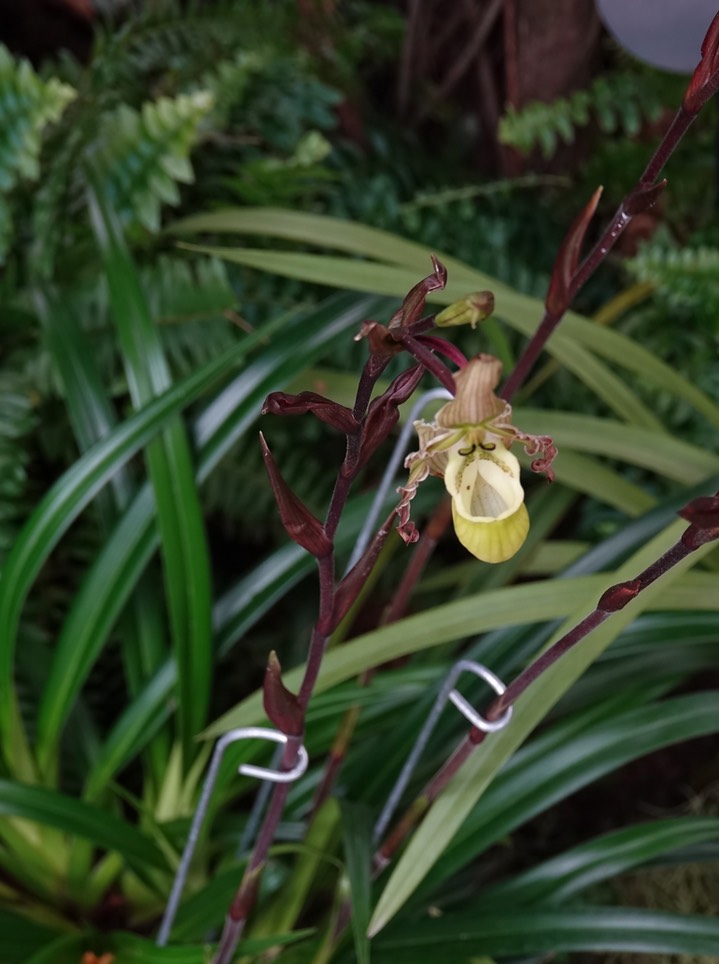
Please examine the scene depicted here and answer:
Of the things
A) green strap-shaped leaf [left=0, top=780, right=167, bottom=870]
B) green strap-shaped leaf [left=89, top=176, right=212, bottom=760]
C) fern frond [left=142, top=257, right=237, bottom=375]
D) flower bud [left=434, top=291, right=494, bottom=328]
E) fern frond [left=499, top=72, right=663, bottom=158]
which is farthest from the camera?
fern frond [left=499, top=72, right=663, bottom=158]

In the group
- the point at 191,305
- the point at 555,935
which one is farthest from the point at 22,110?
the point at 555,935

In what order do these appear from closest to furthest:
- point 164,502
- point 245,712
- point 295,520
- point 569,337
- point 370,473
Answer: point 295,520, point 245,712, point 164,502, point 569,337, point 370,473

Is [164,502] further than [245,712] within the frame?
Yes

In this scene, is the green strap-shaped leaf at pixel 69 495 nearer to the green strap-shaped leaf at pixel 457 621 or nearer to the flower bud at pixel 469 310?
the green strap-shaped leaf at pixel 457 621

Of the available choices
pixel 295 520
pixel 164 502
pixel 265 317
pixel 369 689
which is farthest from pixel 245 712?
pixel 265 317

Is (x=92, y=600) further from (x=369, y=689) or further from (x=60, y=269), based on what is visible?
(x=60, y=269)

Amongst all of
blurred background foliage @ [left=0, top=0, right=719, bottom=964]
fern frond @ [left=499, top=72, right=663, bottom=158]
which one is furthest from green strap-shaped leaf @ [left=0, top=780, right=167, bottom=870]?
fern frond @ [left=499, top=72, right=663, bottom=158]

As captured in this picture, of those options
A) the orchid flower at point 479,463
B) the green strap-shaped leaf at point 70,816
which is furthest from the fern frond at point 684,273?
the green strap-shaped leaf at point 70,816

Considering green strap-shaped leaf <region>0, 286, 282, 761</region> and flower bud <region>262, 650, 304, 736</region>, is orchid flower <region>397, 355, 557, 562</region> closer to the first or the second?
flower bud <region>262, 650, 304, 736</region>
